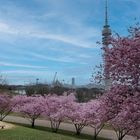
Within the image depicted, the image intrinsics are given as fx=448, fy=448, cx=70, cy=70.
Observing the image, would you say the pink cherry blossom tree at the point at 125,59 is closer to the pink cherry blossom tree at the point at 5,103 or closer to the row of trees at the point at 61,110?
the row of trees at the point at 61,110

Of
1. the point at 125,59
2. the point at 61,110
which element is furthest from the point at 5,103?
the point at 125,59

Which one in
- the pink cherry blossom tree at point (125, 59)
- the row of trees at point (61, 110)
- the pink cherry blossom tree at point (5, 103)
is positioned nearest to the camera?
the pink cherry blossom tree at point (125, 59)

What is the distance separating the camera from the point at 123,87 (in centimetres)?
1168

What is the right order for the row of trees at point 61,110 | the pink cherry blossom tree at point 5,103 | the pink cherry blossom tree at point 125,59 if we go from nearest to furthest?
the pink cherry blossom tree at point 125,59 < the row of trees at point 61,110 < the pink cherry blossom tree at point 5,103

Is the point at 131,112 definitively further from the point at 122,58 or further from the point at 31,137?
the point at 31,137

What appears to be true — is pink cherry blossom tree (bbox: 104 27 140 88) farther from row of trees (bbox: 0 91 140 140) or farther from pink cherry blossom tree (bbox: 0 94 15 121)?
pink cherry blossom tree (bbox: 0 94 15 121)

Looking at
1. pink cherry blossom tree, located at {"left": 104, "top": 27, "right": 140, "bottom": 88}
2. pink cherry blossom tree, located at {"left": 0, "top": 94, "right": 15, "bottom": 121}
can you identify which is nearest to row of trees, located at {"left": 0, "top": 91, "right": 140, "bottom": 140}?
pink cherry blossom tree, located at {"left": 0, "top": 94, "right": 15, "bottom": 121}

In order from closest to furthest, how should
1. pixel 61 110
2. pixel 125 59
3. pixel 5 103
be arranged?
pixel 125 59
pixel 61 110
pixel 5 103

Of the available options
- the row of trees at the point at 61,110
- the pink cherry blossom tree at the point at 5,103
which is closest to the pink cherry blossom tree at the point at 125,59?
the row of trees at the point at 61,110

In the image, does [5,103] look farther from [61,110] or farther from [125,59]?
[125,59]

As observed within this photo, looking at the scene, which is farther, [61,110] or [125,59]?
[61,110]

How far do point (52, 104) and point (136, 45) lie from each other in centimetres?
2861

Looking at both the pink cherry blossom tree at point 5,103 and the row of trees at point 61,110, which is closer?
the row of trees at point 61,110

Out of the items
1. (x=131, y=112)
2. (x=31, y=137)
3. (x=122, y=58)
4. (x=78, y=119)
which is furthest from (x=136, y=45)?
(x=78, y=119)
